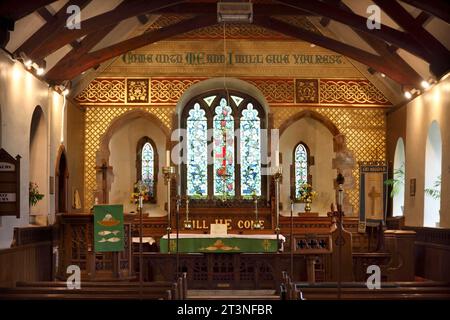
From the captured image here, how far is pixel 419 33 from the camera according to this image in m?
13.8

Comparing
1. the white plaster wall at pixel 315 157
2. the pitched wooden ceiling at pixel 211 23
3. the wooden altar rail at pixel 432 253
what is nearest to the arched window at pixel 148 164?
the pitched wooden ceiling at pixel 211 23

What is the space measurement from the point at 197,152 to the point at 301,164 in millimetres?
2521

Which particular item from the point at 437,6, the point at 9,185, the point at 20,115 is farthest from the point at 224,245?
the point at 437,6

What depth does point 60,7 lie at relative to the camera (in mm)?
13875

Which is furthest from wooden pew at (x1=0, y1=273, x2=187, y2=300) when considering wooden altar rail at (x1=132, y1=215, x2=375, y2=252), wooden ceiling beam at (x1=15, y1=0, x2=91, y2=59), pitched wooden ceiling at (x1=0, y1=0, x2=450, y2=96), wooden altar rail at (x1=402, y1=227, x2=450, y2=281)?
wooden altar rail at (x1=132, y1=215, x2=375, y2=252)

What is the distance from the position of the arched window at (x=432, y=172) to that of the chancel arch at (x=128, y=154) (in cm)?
609

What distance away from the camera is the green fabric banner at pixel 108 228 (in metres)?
11.9

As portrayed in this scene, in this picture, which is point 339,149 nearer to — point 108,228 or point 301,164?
point 301,164

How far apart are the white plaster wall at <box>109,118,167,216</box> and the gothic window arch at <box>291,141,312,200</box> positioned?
10.2 feet

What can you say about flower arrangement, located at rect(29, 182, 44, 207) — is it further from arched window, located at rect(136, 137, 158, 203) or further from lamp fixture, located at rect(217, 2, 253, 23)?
arched window, located at rect(136, 137, 158, 203)

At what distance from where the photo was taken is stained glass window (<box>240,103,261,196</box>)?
19.3m

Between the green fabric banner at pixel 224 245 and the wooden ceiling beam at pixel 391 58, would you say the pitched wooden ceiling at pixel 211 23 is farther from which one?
the green fabric banner at pixel 224 245

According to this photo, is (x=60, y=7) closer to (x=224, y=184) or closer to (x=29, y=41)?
(x=29, y=41)
